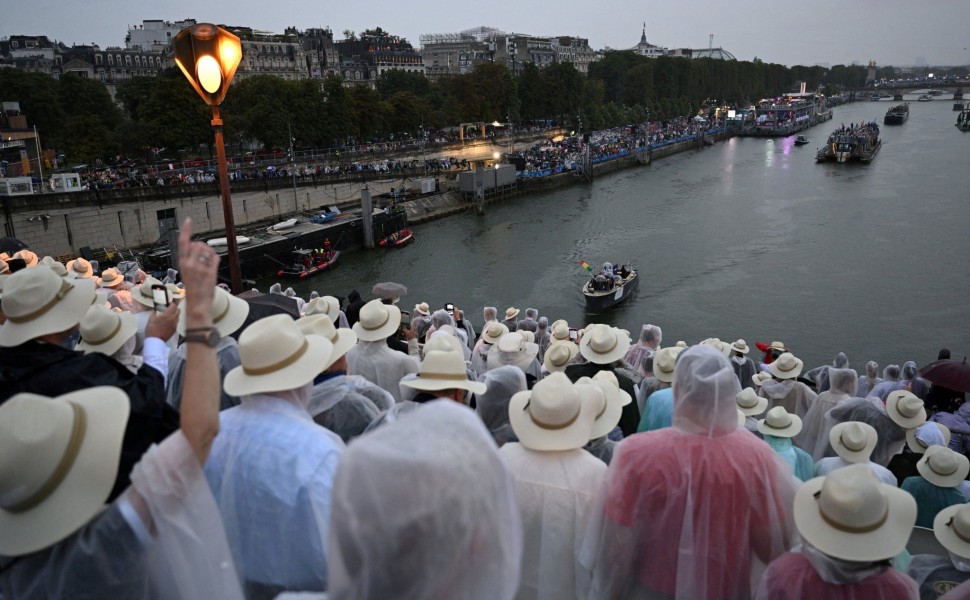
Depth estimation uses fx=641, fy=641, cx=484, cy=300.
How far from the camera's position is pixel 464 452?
1.22 meters

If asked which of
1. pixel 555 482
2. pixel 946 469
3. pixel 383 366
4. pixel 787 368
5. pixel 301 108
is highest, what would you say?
pixel 301 108

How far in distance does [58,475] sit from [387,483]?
2.93 feet

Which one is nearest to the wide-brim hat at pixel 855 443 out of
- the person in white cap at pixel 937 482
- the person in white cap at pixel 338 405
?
the person in white cap at pixel 937 482

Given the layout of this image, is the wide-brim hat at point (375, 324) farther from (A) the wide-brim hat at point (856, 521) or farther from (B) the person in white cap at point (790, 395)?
(B) the person in white cap at point (790, 395)

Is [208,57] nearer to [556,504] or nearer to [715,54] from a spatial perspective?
[556,504]

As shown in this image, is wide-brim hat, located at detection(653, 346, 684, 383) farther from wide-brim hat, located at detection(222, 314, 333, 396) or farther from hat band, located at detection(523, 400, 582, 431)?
wide-brim hat, located at detection(222, 314, 333, 396)

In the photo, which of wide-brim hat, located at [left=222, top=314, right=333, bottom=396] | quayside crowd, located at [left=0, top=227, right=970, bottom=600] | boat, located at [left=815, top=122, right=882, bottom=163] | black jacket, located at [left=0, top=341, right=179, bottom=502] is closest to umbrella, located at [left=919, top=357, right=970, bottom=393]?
quayside crowd, located at [left=0, top=227, right=970, bottom=600]

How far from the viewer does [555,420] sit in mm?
2477

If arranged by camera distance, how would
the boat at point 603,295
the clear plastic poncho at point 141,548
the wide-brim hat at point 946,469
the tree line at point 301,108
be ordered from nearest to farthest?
the clear plastic poncho at point 141,548 < the wide-brim hat at point 946,469 < the boat at point 603,295 < the tree line at point 301,108

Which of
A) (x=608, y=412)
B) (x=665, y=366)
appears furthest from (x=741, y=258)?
(x=608, y=412)

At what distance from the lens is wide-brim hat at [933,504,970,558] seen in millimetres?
2633

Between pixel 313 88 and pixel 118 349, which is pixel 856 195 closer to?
pixel 313 88

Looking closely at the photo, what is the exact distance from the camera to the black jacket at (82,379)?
224 cm

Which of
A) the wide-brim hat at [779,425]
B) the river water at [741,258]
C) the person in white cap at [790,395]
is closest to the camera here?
the wide-brim hat at [779,425]
